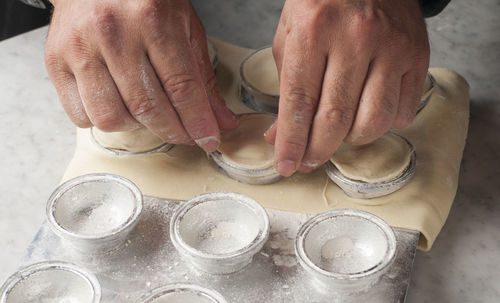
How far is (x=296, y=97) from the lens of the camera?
125 cm

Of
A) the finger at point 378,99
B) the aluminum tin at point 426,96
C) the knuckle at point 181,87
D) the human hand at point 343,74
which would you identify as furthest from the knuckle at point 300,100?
the aluminum tin at point 426,96

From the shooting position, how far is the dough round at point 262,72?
1.64m

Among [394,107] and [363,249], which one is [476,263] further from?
[394,107]

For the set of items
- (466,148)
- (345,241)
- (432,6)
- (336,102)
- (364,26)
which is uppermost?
(364,26)

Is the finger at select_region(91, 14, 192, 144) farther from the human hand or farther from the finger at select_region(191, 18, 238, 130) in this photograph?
the human hand

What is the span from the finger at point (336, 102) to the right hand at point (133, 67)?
244 mm

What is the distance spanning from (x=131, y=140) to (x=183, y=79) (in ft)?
0.86

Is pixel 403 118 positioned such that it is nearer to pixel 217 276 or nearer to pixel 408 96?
pixel 408 96

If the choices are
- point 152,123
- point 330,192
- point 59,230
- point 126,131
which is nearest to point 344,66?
point 330,192

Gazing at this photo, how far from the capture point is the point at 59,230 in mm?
1206

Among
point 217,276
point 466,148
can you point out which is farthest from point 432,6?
point 217,276

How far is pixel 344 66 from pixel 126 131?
550mm

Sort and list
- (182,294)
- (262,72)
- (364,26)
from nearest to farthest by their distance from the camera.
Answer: (182,294) < (364,26) < (262,72)

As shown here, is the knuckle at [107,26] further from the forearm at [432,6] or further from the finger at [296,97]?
the forearm at [432,6]
